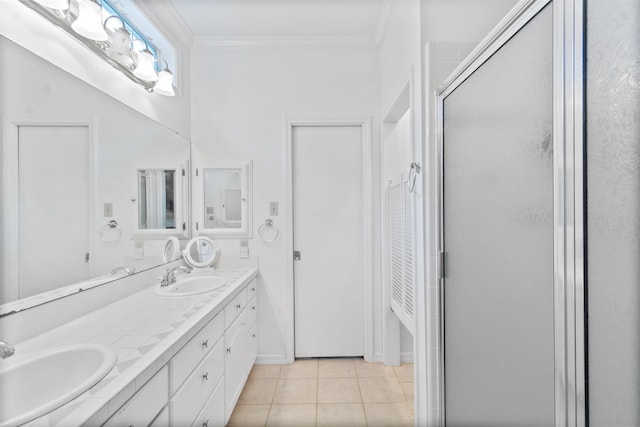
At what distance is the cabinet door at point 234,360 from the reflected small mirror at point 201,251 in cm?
58

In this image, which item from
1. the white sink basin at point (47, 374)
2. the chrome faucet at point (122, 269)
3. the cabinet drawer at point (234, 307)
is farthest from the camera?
the cabinet drawer at point (234, 307)

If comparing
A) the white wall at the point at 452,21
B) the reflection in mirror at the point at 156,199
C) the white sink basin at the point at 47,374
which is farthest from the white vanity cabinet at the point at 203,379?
the white wall at the point at 452,21

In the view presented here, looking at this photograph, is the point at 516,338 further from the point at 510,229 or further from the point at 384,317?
the point at 384,317

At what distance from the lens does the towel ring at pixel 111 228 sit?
1363 mm

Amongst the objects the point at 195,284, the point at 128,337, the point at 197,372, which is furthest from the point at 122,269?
the point at 197,372

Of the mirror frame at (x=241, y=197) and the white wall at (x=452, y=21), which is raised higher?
the white wall at (x=452, y=21)

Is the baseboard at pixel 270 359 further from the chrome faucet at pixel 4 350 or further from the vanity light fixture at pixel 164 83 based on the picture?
the vanity light fixture at pixel 164 83

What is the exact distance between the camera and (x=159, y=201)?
188cm

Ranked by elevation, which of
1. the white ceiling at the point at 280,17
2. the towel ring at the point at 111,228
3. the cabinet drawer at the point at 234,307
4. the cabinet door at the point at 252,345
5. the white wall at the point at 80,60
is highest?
the white ceiling at the point at 280,17

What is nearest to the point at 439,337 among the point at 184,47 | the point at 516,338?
the point at 516,338

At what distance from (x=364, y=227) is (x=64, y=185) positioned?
187 centimetres

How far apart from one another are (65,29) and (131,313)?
1.33 meters

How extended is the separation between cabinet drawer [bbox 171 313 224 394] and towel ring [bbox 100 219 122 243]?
69cm

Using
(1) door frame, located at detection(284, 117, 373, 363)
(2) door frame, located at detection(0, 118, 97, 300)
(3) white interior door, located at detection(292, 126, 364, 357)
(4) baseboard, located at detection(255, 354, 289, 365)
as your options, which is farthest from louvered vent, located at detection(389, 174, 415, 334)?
(2) door frame, located at detection(0, 118, 97, 300)
